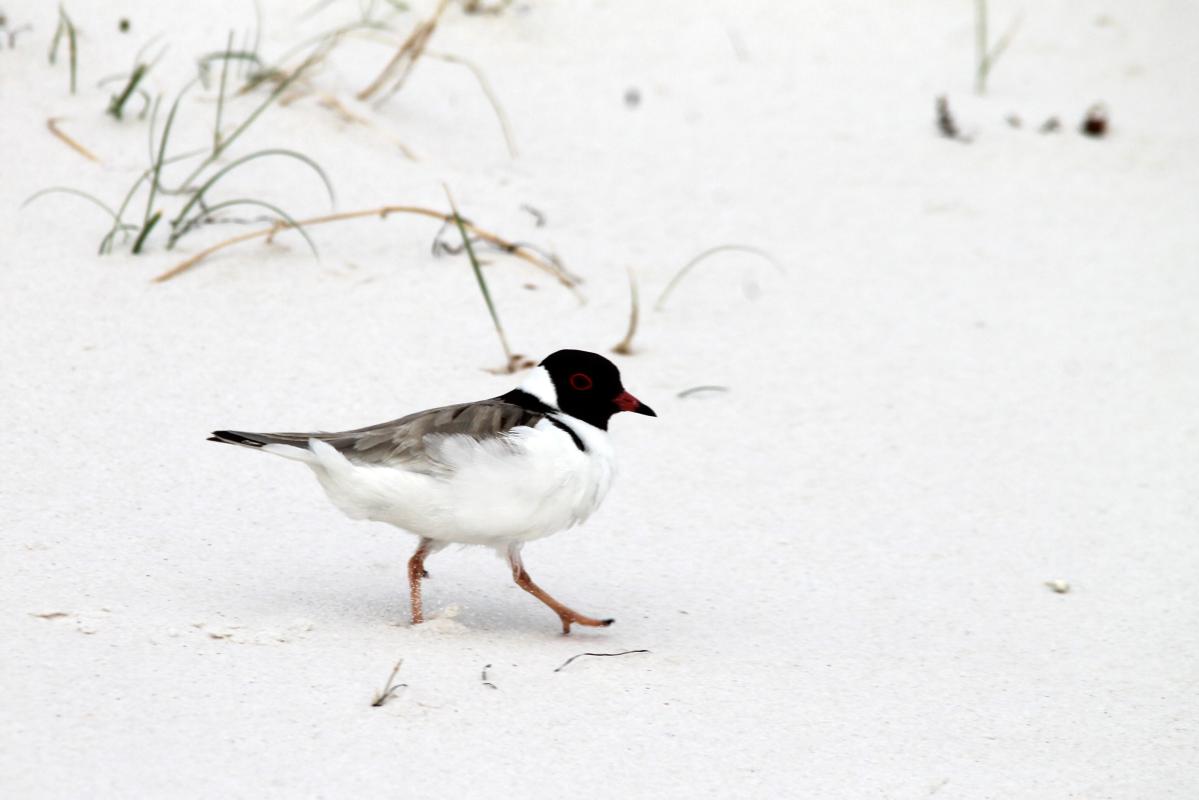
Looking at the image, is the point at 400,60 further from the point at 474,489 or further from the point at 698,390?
the point at 474,489

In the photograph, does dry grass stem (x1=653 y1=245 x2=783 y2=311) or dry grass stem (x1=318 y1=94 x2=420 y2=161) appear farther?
dry grass stem (x1=318 y1=94 x2=420 y2=161)

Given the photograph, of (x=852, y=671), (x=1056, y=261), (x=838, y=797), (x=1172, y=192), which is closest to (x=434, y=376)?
(x=852, y=671)

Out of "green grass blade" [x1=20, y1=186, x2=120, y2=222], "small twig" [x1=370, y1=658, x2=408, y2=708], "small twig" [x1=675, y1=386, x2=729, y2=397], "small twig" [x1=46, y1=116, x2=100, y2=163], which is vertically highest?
"small twig" [x1=46, y1=116, x2=100, y2=163]

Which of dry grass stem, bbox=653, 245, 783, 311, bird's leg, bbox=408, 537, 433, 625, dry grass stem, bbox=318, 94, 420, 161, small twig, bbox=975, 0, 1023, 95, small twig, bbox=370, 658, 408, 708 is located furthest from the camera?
small twig, bbox=975, 0, 1023, 95

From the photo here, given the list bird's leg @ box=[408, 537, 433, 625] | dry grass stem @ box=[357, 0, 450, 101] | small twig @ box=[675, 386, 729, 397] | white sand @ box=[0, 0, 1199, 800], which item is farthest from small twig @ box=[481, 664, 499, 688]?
dry grass stem @ box=[357, 0, 450, 101]

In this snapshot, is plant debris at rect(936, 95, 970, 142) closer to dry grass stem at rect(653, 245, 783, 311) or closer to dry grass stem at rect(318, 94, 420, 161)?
dry grass stem at rect(653, 245, 783, 311)

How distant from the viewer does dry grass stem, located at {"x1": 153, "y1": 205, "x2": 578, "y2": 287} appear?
5312 mm

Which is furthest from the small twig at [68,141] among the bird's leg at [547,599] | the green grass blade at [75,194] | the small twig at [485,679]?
the small twig at [485,679]

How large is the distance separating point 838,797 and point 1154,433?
2744 millimetres

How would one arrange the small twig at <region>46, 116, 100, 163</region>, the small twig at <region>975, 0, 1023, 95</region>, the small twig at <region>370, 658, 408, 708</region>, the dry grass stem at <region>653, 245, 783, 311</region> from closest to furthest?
the small twig at <region>370, 658, 408, 708</region> < the dry grass stem at <region>653, 245, 783, 311</region> < the small twig at <region>46, 116, 100, 163</region> < the small twig at <region>975, 0, 1023, 95</region>

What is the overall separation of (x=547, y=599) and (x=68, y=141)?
3.30 meters

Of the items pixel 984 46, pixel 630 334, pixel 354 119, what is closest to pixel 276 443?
pixel 630 334

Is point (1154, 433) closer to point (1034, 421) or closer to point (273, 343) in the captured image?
point (1034, 421)

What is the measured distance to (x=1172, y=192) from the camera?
687 cm
